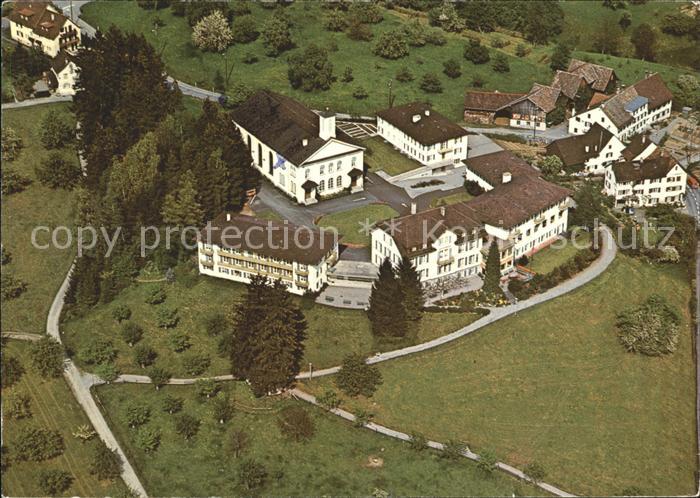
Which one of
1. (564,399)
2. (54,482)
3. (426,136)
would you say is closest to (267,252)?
(54,482)

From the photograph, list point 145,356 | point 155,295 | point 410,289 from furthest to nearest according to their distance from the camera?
point 155,295, point 410,289, point 145,356

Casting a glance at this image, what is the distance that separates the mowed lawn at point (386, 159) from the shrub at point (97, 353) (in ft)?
169

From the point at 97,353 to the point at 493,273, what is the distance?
151ft

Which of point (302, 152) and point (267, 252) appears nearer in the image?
point (267, 252)

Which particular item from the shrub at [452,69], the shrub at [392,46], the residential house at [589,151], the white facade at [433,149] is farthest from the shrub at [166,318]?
the shrub at [392,46]

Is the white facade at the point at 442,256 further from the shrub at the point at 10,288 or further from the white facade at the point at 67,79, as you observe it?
the white facade at the point at 67,79

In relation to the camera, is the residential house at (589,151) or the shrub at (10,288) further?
the residential house at (589,151)

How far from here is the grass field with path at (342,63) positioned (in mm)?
161875

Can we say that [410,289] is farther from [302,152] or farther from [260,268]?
[302,152]

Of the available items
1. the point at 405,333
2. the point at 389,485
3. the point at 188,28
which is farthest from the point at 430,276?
the point at 188,28

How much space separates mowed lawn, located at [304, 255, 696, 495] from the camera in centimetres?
9350

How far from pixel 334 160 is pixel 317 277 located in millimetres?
24325

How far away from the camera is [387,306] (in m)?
104

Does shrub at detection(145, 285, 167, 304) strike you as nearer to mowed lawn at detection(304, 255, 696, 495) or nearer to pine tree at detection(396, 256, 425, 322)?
mowed lawn at detection(304, 255, 696, 495)
